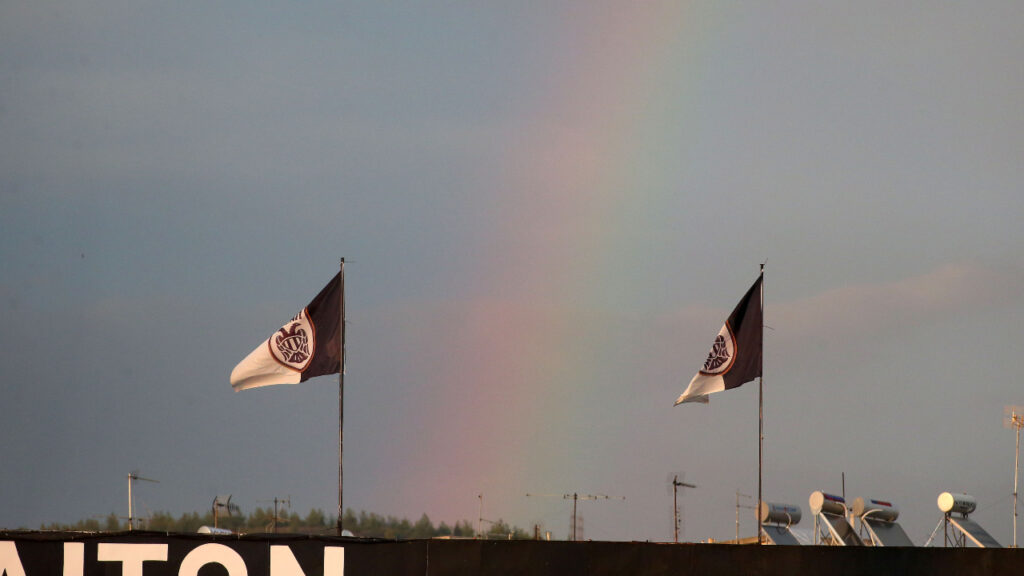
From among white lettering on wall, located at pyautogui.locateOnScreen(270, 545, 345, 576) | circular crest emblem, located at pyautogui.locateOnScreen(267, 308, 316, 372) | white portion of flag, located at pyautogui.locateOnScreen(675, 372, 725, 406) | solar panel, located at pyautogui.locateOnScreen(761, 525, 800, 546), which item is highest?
circular crest emblem, located at pyautogui.locateOnScreen(267, 308, 316, 372)

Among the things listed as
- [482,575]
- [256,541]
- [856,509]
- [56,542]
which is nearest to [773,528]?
[856,509]

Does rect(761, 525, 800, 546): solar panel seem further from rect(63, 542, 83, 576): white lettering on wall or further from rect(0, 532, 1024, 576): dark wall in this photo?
rect(63, 542, 83, 576): white lettering on wall

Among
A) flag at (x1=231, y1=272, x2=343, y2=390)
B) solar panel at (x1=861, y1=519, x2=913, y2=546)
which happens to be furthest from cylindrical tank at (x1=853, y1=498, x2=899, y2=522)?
flag at (x1=231, y1=272, x2=343, y2=390)

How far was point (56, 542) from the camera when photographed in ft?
73.3

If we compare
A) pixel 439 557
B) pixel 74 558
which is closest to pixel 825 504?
pixel 439 557

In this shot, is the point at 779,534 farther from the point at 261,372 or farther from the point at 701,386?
the point at 261,372

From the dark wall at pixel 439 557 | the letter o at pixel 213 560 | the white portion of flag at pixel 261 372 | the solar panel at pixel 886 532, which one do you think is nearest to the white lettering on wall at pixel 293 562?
the dark wall at pixel 439 557

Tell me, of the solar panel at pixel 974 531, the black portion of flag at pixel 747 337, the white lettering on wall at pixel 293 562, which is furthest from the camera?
the solar panel at pixel 974 531

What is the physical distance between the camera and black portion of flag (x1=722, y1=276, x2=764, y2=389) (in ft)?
90.9

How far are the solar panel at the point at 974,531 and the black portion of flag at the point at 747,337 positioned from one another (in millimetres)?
A: 9888

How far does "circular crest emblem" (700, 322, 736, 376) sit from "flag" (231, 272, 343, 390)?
8.23m

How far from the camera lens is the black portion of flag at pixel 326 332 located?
2595 centimetres

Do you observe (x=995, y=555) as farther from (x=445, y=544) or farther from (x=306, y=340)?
(x=306, y=340)

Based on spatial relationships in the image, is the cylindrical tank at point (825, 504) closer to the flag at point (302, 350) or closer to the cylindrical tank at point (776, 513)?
the cylindrical tank at point (776, 513)
